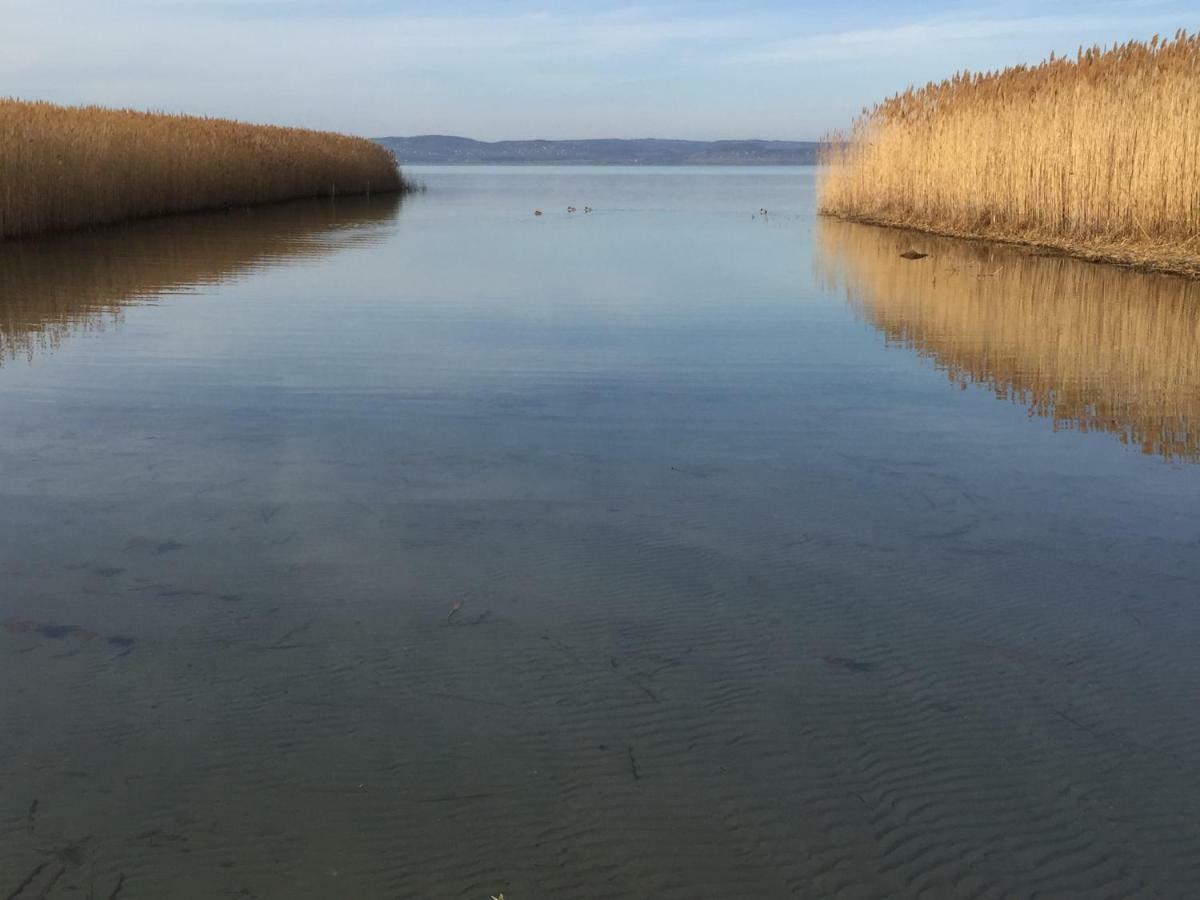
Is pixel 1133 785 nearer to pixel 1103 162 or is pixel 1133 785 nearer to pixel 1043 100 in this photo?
pixel 1103 162

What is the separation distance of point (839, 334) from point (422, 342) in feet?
9.07

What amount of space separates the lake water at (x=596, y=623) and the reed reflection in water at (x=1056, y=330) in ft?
0.20

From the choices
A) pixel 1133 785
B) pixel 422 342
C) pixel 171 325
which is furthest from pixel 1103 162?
pixel 1133 785

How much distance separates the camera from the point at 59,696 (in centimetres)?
264

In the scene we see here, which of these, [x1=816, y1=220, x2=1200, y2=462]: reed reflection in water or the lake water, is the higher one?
[x1=816, y1=220, x2=1200, y2=462]: reed reflection in water

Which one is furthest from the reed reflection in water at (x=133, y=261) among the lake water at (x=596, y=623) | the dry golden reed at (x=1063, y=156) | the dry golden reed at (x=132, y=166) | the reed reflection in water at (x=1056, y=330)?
the dry golden reed at (x=1063, y=156)

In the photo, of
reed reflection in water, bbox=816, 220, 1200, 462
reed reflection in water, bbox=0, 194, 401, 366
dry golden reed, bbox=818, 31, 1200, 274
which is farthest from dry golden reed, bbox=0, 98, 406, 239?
dry golden reed, bbox=818, 31, 1200, 274

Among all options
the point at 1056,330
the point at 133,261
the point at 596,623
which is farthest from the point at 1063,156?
the point at 596,623

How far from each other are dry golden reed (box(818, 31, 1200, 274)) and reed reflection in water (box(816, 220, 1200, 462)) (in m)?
0.75

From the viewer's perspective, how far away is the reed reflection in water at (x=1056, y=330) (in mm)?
5609

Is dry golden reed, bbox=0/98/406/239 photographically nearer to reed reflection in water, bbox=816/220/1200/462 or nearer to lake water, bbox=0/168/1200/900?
lake water, bbox=0/168/1200/900

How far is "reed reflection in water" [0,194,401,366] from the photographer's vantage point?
26.9 feet

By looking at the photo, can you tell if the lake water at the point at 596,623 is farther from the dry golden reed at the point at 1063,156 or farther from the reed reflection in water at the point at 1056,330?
the dry golden reed at the point at 1063,156

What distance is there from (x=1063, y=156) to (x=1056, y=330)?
6.53 meters
